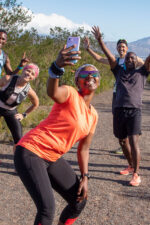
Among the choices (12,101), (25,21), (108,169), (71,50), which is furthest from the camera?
(25,21)

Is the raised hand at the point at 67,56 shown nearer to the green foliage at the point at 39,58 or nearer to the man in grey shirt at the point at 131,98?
the man in grey shirt at the point at 131,98

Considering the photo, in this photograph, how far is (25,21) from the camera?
14.2 meters

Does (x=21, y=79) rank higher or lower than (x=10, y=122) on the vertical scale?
higher

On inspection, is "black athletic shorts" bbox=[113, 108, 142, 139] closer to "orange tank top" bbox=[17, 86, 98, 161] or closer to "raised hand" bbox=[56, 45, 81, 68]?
"orange tank top" bbox=[17, 86, 98, 161]

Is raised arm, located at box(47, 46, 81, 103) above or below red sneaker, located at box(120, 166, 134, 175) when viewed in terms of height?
above

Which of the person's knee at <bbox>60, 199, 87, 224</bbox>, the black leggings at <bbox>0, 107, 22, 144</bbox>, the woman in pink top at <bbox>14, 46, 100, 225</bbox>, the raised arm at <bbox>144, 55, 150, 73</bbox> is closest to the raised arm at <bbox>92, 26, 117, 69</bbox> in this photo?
the raised arm at <bbox>144, 55, 150, 73</bbox>

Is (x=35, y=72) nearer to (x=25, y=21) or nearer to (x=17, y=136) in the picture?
(x=17, y=136)

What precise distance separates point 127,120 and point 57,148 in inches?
100

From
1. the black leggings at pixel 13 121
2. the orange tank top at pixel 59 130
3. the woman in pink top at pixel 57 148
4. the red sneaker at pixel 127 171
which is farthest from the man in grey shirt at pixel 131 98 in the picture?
the orange tank top at pixel 59 130

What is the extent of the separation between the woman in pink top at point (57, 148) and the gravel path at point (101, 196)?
3.38ft

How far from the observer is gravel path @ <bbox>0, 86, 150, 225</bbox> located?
3.85 m

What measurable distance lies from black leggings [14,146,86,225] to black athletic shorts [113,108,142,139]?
2.27 meters

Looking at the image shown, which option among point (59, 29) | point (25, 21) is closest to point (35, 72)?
point (25, 21)

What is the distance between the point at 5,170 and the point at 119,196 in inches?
79.7
